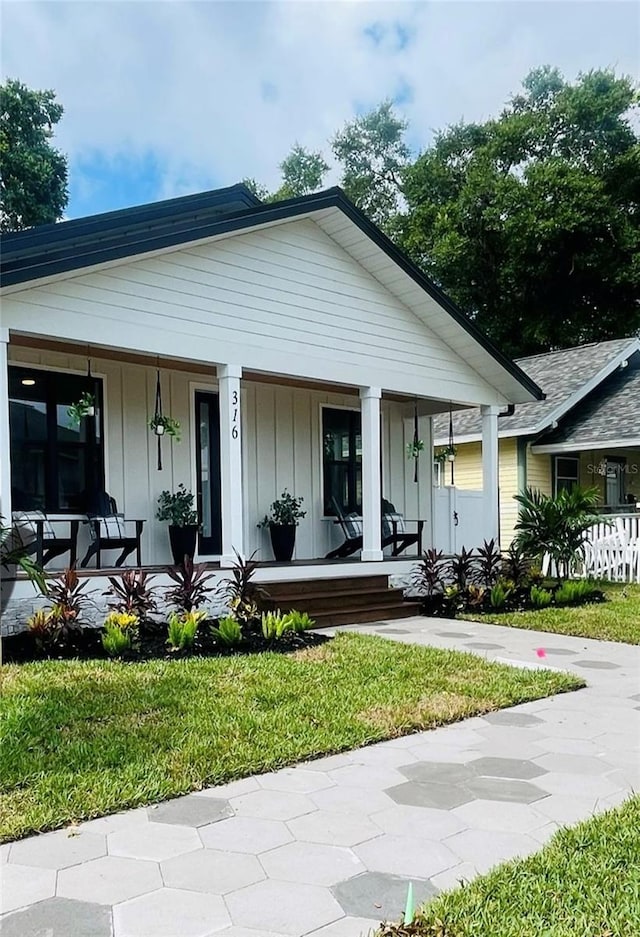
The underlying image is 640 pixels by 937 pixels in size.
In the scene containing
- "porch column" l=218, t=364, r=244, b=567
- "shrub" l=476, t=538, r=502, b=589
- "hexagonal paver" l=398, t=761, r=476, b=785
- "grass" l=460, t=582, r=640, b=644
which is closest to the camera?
"hexagonal paver" l=398, t=761, r=476, b=785

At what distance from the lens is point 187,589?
6539 millimetres

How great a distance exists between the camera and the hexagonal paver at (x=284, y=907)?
2.12m

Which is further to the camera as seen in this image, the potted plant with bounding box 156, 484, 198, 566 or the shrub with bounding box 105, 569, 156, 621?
the potted plant with bounding box 156, 484, 198, 566

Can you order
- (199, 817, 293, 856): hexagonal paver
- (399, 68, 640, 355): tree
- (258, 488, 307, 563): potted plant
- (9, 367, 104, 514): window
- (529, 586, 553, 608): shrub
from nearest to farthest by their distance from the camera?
(199, 817, 293, 856): hexagonal paver, (9, 367, 104, 514): window, (529, 586, 553, 608): shrub, (258, 488, 307, 563): potted plant, (399, 68, 640, 355): tree

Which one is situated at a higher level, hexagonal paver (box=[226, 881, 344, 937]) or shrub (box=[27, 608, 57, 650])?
shrub (box=[27, 608, 57, 650])

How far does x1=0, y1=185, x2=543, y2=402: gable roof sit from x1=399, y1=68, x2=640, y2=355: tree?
13.4 m

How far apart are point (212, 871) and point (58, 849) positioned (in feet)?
1.97

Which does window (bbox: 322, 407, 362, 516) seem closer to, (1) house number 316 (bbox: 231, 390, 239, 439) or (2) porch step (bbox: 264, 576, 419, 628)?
(2) porch step (bbox: 264, 576, 419, 628)

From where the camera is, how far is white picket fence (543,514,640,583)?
11297mm

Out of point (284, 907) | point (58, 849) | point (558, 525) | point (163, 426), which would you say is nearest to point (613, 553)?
point (558, 525)

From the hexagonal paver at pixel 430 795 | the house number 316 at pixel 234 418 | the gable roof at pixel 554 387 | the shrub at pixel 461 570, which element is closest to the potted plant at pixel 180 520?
the house number 316 at pixel 234 418

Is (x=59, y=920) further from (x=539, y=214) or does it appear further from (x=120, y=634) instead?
(x=539, y=214)

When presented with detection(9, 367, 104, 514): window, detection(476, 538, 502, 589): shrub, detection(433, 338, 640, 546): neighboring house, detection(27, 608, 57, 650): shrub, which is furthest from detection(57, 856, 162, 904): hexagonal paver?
detection(433, 338, 640, 546): neighboring house

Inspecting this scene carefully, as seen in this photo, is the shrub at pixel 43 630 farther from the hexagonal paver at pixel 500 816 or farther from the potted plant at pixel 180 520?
the hexagonal paver at pixel 500 816
